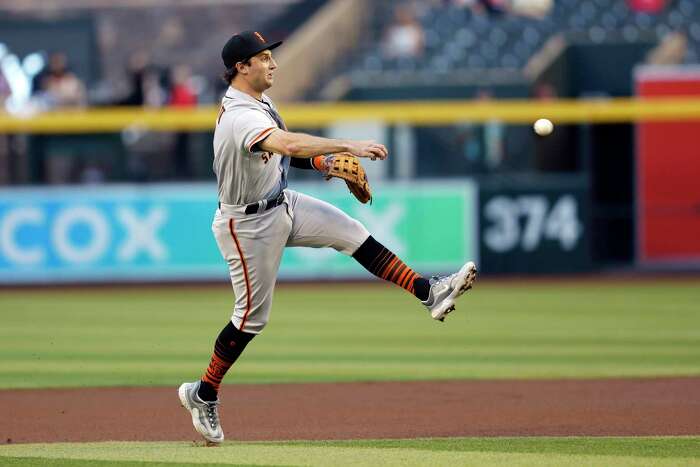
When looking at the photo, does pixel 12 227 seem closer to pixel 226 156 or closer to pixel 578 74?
pixel 578 74

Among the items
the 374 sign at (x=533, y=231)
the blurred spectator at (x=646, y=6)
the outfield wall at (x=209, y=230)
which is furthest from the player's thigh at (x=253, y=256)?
the blurred spectator at (x=646, y=6)

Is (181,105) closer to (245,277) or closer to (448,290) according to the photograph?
(245,277)

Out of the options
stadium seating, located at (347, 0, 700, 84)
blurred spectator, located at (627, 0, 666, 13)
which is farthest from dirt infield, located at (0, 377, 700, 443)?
blurred spectator, located at (627, 0, 666, 13)

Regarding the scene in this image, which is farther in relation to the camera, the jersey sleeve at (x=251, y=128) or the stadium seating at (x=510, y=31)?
the stadium seating at (x=510, y=31)

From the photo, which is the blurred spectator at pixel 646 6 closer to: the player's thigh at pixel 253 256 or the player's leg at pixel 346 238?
the player's leg at pixel 346 238

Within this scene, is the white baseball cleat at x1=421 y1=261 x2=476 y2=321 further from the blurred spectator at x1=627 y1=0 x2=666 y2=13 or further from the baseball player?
the blurred spectator at x1=627 y1=0 x2=666 y2=13

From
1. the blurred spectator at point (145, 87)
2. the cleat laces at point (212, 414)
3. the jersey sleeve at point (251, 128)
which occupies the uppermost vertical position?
the blurred spectator at point (145, 87)

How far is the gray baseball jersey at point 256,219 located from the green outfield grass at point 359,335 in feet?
9.55

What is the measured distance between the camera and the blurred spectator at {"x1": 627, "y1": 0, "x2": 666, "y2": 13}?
74.7ft

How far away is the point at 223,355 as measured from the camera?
21.6 ft

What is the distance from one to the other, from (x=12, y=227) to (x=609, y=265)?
8.53 m

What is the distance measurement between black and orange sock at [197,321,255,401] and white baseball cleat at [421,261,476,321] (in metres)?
0.93

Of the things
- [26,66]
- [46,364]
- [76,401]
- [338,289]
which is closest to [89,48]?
[26,66]

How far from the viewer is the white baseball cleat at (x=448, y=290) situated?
6.45 metres
